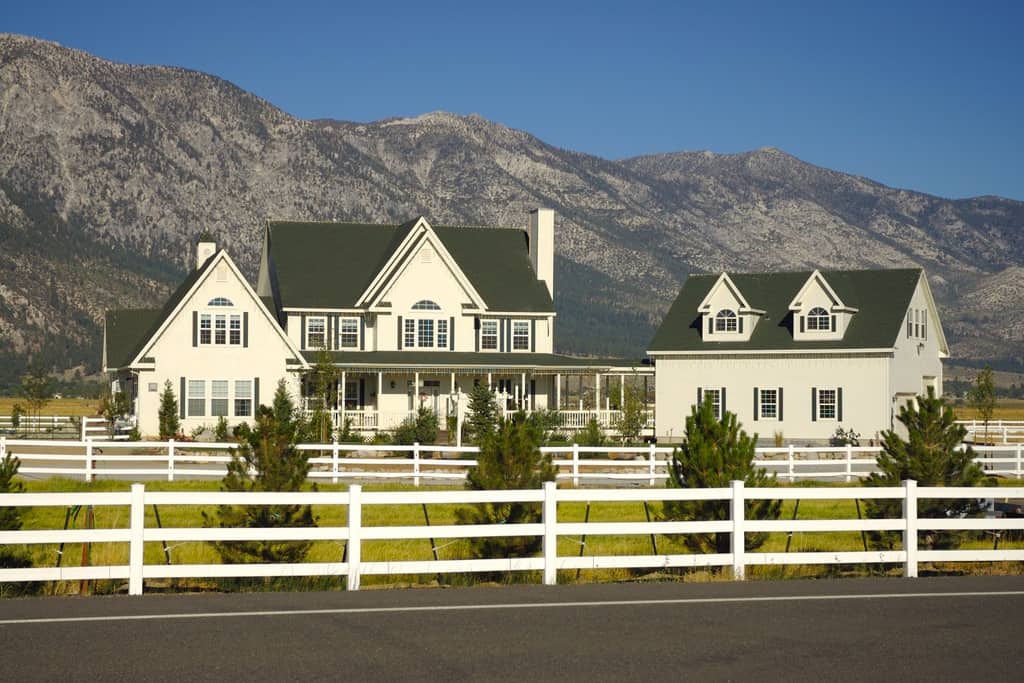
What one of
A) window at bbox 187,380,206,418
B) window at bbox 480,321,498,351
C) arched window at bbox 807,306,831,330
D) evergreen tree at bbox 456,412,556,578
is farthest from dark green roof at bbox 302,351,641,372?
evergreen tree at bbox 456,412,556,578

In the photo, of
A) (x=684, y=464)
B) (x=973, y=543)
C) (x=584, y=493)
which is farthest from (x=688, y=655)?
(x=973, y=543)

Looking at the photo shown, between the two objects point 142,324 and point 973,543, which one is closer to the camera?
point 973,543

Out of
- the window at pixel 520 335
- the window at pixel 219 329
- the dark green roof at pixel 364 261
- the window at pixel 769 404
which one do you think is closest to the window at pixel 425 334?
the dark green roof at pixel 364 261

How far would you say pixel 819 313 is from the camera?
57250 millimetres

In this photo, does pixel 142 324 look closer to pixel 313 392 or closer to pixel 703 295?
pixel 313 392

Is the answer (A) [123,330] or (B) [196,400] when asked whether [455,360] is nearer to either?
(B) [196,400]

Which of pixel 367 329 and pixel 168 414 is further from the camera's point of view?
pixel 367 329

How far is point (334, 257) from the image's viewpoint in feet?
205

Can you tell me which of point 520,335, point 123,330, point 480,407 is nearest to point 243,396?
point 480,407

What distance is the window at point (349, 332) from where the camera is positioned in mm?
59031

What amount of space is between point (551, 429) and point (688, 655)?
42521mm

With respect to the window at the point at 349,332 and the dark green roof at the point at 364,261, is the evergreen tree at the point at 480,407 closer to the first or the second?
the window at the point at 349,332

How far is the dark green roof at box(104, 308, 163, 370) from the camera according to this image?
6141 centimetres

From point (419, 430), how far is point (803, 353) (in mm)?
16078
